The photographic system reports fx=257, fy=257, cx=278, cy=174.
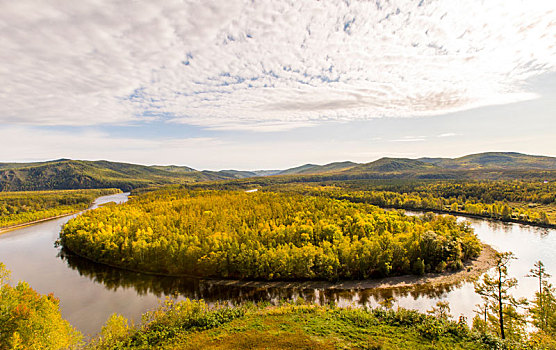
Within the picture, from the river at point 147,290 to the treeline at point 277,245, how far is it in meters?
3.22

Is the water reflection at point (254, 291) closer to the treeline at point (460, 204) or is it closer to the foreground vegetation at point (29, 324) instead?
the foreground vegetation at point (29, 324)

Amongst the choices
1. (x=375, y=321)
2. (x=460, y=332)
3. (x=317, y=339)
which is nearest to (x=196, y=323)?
(x=317, y=339)

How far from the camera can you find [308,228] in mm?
61562

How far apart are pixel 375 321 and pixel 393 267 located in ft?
81.1

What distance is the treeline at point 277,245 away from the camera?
4984 cm

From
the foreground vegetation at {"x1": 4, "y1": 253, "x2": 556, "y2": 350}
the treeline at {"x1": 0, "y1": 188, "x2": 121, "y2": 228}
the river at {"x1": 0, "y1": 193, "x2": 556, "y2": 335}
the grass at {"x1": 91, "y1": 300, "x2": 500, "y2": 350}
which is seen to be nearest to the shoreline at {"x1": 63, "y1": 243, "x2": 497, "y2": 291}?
the river at {"x1": 0, "y1": 193, "x2": 556, "y2": 335}

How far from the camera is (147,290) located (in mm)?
48562

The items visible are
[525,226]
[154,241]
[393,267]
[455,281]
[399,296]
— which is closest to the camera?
[399,296]

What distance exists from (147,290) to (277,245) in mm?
26725

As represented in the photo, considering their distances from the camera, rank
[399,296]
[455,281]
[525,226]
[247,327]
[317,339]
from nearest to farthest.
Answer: [317,339] < [247,327] < [399,296] < [455,281] < [525,226]

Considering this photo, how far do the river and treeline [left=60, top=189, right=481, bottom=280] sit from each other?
3.22 m

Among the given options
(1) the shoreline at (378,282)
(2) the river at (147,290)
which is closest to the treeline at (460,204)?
(2) the river at (147,290)

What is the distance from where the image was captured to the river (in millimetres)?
41531

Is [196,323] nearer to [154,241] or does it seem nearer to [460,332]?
[460,332]
